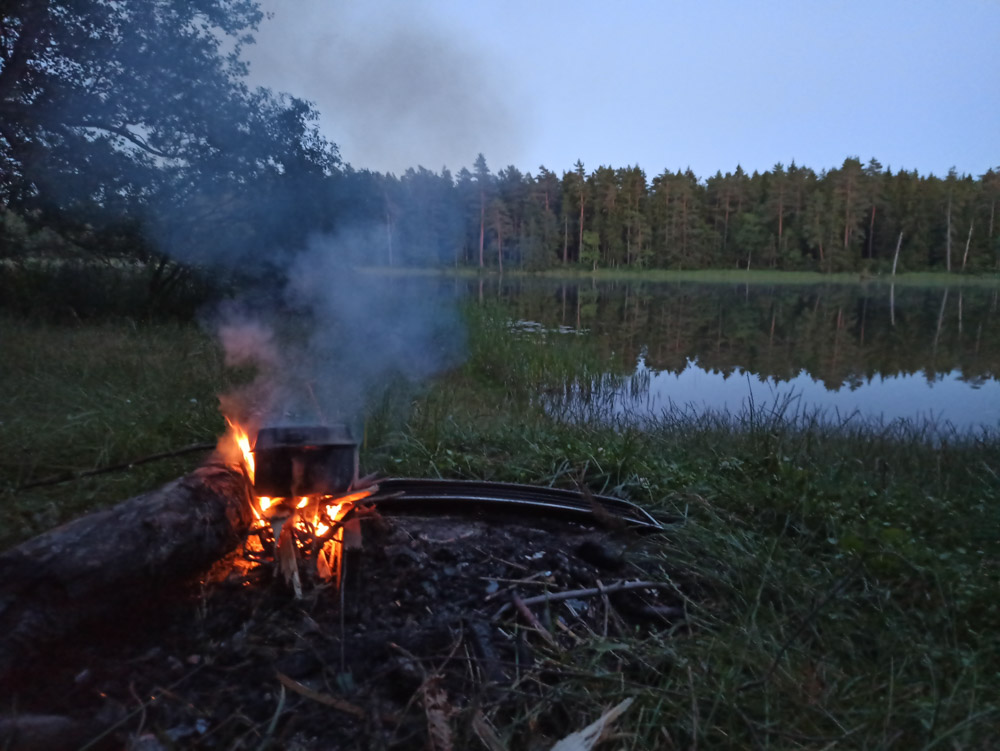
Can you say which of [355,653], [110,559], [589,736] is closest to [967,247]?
[589,736]

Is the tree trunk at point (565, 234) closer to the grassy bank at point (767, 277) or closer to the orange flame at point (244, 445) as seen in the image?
the grassy bank at point (767, 277)

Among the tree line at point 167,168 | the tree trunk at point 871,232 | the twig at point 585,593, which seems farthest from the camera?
the tree trunk at point 871,232

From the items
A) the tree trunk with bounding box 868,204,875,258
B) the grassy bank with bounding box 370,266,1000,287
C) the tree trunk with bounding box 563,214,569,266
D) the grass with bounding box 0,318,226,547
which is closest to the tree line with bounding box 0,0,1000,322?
the grass with bounding box 0,318,226,547

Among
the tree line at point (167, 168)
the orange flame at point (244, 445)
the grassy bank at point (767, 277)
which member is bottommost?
the orange flame at point (244, 445)

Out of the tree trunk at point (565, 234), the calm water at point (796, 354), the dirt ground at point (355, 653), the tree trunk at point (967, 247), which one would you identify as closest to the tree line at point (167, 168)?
the calm water at point (796, 354)

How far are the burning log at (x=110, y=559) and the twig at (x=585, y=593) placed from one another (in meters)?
1.19

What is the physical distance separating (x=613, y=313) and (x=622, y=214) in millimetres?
32226

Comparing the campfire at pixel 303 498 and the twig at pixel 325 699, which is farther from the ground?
the campfire at pixel 303 498

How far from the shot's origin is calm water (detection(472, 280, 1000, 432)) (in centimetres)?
947

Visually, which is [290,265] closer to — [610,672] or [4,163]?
[4,163]

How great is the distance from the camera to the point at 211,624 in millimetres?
2459

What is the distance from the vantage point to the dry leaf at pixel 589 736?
6.36ft

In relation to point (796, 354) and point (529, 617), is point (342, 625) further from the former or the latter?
point (796, 354)

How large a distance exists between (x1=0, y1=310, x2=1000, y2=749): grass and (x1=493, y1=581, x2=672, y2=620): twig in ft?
0.61
